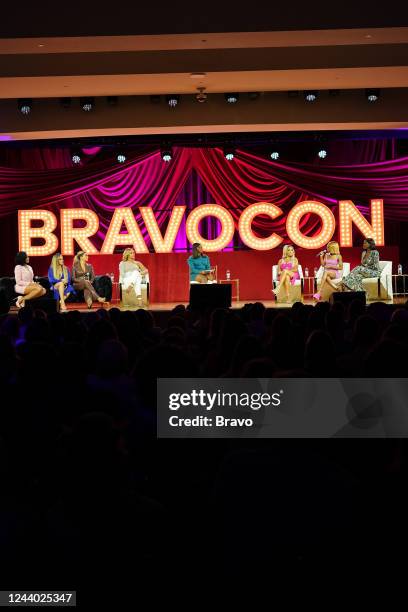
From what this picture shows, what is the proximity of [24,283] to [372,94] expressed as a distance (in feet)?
20.1

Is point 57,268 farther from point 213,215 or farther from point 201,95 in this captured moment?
point 201,95

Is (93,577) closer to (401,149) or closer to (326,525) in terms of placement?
(326,525)

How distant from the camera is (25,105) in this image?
474 inches

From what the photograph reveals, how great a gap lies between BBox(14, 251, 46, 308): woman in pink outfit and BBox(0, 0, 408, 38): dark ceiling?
4.69 m

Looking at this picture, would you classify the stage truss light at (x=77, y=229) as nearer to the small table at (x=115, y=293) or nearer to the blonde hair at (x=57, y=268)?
the small table at (x=115, y=293)

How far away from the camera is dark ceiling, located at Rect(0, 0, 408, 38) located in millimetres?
7711

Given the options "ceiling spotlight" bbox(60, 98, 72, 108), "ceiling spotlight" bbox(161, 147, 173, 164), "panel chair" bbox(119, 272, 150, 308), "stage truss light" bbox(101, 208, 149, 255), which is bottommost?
"panel chair" bbox(119, 272, 150, 308)

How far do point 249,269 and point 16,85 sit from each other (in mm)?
5899

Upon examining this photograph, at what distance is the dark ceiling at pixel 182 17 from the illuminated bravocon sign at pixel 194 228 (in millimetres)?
6907

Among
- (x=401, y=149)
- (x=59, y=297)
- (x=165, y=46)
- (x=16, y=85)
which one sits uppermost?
(x=401, y=149)

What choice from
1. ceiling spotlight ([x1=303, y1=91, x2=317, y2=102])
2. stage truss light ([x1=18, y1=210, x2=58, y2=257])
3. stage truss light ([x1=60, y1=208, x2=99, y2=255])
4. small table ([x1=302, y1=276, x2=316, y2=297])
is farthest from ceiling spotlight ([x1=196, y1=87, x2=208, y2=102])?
small table ([x1=302, y1=276, x2=316, y2=297])

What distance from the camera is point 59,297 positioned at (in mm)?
13016

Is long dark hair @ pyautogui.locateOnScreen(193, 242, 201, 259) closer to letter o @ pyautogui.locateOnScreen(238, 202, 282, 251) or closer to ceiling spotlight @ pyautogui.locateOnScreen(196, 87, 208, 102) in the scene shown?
letter o @ pyautogui.locateOnScreen(238, 202, 282, 251)

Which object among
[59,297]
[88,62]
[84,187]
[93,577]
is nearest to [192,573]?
[93,577]
